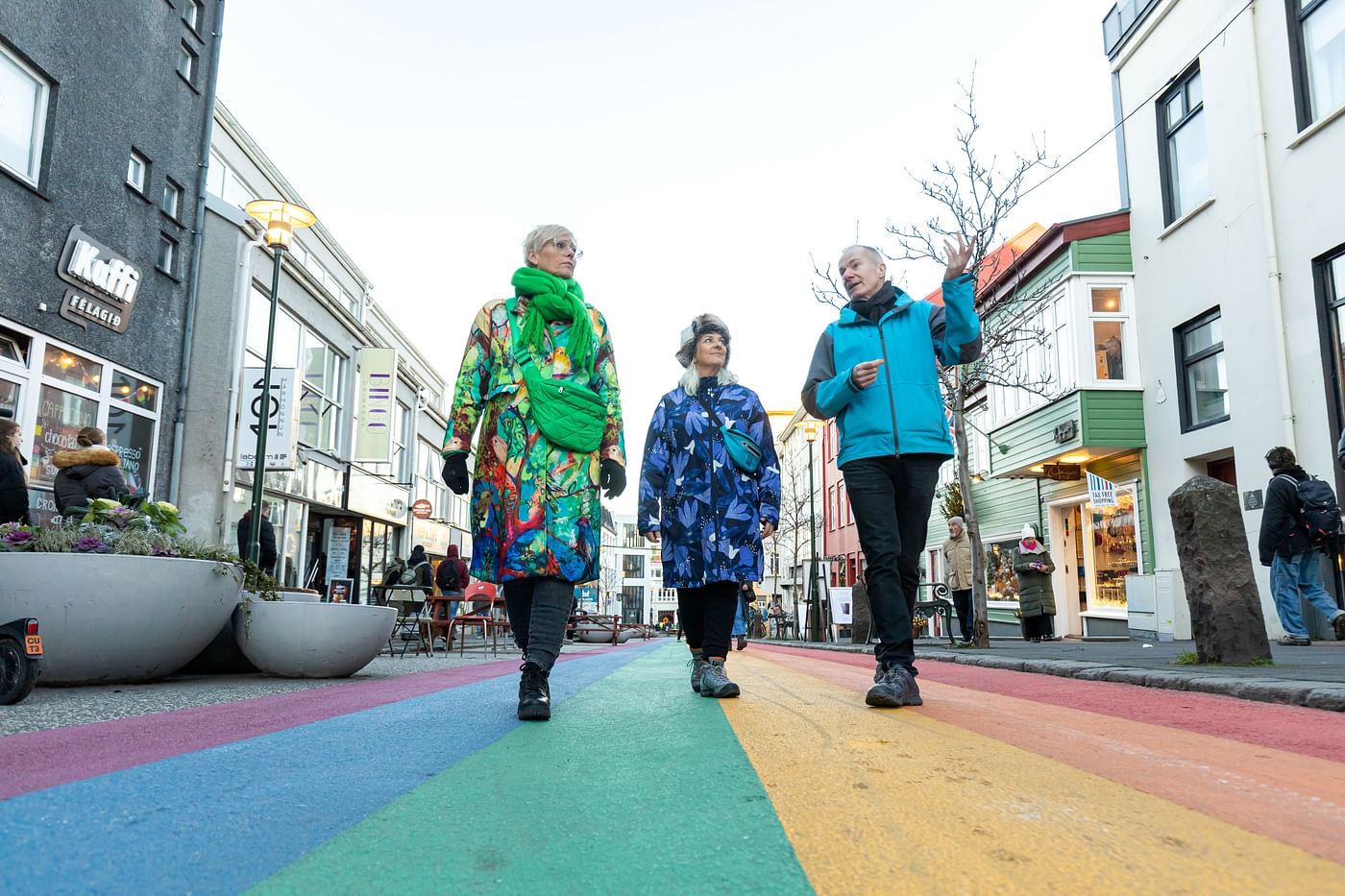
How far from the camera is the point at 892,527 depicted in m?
3.83

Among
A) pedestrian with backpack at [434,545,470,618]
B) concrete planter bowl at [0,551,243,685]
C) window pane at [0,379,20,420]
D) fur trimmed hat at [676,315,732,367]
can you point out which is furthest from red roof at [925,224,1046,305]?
window pane at [0,379,20,420]

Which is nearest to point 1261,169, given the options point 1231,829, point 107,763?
point 1231,829

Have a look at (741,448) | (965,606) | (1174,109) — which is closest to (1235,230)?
(1174,109)

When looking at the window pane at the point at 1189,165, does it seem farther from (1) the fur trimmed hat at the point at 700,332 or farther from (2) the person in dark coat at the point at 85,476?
(2) the person in dark coat at the point at 85,476

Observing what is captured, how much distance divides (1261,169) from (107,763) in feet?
45.3

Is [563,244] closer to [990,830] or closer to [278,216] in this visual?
[990,830]

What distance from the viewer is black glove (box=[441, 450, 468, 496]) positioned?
351 centimetres

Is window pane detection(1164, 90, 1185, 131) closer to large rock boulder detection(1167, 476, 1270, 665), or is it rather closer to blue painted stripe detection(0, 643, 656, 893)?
large rock boulder detection(1167, 476, 1270, 665)

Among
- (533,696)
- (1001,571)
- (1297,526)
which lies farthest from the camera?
(1001,571)

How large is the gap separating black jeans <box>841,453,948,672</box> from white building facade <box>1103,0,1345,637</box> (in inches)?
366

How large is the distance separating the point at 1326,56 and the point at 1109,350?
5.65 metres

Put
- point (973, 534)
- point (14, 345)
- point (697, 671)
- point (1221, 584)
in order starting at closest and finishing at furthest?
1. point (697, 671)
2. point (1221, 584)
3. point (14, 345)
4. point (973, 534)

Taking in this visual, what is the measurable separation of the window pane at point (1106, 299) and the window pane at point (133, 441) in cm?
1523

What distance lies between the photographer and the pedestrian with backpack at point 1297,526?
8.51m
